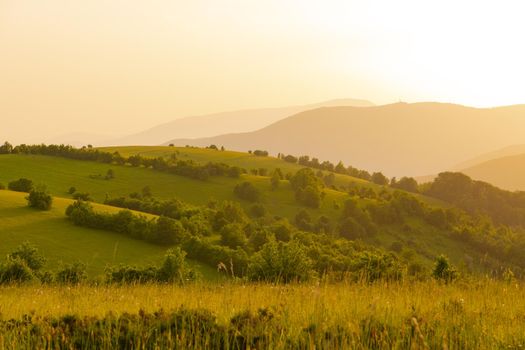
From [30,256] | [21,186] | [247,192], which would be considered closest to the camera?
[30,256]

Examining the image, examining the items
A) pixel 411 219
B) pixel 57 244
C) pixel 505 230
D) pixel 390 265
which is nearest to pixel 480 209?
pixel 505 230

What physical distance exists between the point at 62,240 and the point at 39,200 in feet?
54.3

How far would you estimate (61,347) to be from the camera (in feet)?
29.6

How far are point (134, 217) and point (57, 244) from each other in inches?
687

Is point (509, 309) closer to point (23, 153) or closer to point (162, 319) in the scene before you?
point (162, 319)

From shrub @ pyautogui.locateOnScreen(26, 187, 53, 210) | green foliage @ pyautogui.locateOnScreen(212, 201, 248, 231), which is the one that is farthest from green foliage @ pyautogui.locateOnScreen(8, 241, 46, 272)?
green foliage @ pyautogui.locateOnScreen(212, 201, 248, 231)

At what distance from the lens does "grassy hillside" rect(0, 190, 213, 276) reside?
76250 millimetres

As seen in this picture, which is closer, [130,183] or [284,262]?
[284,262]

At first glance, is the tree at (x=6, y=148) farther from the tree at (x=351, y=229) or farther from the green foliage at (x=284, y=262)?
the green foliage at (x=284, y=262)

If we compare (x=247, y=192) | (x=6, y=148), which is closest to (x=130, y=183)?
(x=247, y=192)

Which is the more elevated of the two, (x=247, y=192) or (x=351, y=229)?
(x=247, y=192)

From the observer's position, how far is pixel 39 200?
94.1 meters

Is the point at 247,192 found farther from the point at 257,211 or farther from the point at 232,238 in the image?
the point at 232,238

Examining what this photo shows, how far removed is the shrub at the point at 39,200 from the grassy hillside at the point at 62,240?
1.20 metres
